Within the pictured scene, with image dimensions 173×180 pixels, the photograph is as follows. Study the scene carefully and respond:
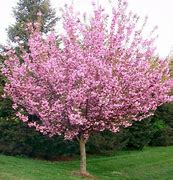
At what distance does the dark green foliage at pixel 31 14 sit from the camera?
76.9ft

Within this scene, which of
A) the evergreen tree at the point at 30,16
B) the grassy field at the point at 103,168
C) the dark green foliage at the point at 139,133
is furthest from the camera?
the evergreen tree at the point at 30,16

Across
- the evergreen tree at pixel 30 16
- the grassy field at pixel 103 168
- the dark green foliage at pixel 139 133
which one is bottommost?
the grassy field at pixel 103 168

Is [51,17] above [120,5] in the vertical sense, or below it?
above

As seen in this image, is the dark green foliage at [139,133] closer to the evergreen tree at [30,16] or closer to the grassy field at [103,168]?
the grassy field at [103,168]

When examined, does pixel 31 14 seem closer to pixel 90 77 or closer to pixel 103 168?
pixel 103 168

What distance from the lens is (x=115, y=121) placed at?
1312cm

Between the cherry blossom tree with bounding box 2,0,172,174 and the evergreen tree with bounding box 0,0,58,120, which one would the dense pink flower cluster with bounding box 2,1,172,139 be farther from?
the evergreen tree with bounding box 0,0,58,120

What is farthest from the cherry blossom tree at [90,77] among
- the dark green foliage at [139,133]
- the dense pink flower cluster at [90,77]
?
the dark green foliage at [139,133]

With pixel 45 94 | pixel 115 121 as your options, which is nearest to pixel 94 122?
pixel 115 121

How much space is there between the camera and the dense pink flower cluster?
11992mm

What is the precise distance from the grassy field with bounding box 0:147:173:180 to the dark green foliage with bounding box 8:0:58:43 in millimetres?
8066

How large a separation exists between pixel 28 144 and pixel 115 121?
5.77 m

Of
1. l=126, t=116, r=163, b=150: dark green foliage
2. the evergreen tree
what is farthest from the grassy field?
the evergreen tree

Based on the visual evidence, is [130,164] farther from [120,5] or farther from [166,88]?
[120,5]
